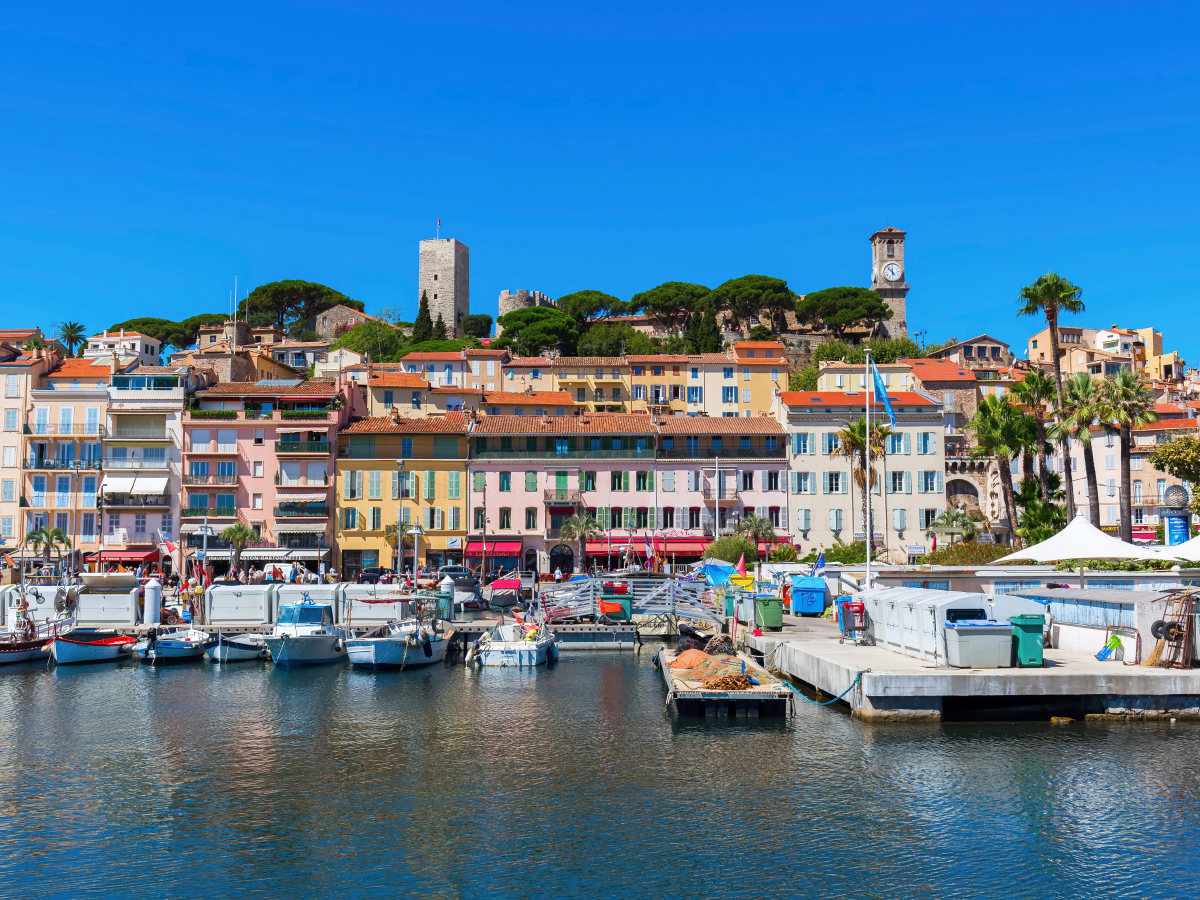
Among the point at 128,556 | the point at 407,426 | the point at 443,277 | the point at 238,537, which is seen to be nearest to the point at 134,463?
the point at 128,556

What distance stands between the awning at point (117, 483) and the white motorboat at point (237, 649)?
31.3m

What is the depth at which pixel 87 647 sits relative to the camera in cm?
4300

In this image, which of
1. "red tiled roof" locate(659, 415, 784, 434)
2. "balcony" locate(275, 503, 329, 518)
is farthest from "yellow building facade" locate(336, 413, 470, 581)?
"red tiled roof" locate(659, 415, 784, 434)

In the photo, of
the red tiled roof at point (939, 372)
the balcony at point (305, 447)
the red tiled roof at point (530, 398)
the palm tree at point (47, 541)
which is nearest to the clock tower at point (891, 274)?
the red tiled roof at point (939, 372)

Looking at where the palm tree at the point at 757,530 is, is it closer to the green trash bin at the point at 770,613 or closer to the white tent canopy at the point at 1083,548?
the green trash bin at the point at 770,613

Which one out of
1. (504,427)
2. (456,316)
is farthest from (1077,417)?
(456,316)

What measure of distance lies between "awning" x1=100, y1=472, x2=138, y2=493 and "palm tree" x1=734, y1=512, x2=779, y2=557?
40.3 meters

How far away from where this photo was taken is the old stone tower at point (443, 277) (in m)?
168

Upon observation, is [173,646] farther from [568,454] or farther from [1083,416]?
[1083,416]

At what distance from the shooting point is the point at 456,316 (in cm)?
16862

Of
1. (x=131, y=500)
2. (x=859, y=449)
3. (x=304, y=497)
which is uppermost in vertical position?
(x=859, y=449)

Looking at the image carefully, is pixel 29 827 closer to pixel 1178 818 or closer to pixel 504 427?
pixel 1178 818

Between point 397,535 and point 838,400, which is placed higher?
point 838,400

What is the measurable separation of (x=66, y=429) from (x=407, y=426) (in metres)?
23.3
